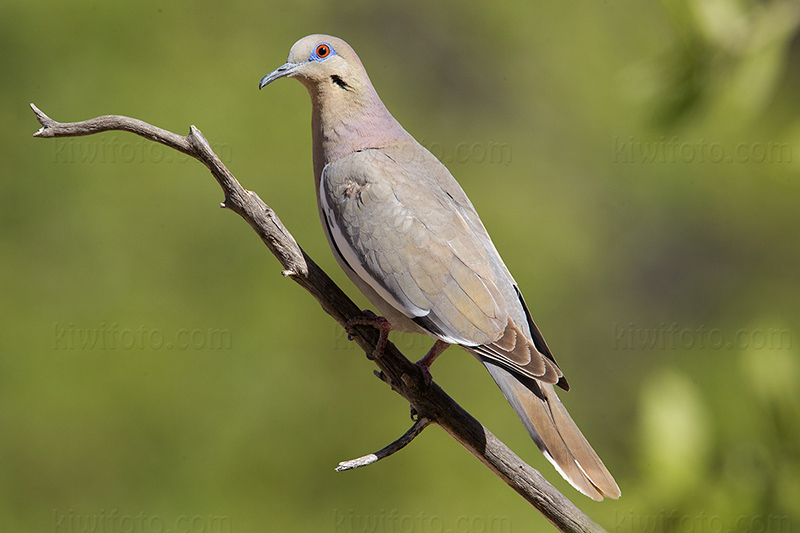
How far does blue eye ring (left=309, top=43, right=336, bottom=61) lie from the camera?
213 centimetres

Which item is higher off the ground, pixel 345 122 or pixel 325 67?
pixel 325 67

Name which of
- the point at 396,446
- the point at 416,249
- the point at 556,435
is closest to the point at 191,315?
the point at 416,249

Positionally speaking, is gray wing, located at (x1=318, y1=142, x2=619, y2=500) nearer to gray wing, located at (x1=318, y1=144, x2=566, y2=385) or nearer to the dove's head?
gray wing, located at (x1=318, y1=144, x2=566, y2=385)

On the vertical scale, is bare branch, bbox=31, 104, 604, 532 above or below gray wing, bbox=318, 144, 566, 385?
below

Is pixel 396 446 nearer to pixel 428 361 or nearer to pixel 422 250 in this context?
pixel 428 361

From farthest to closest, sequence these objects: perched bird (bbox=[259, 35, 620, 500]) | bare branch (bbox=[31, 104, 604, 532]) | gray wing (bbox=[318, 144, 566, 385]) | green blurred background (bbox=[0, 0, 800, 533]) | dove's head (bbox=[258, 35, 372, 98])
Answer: green blurred background (bbox=[0, 0, 800, 533]) < dove's head (bbox=[258, 35, 372, 98]) < gray wing (bbox=[318, 144, 566, 385]) < perched bird (bbox=[259, 35, 620, 500]) < bare branch (bbox=[31, 104, 604, 532])

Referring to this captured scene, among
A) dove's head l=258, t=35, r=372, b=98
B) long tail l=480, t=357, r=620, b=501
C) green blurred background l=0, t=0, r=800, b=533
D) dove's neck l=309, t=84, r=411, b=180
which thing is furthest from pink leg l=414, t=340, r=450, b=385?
green blurred background l=0, t=0, r=800, b=533

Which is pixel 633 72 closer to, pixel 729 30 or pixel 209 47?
pixel 729 30

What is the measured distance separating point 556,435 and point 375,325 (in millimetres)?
534

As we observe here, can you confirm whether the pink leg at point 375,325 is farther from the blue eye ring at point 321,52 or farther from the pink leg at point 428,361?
the blue eye ring at point 321,52

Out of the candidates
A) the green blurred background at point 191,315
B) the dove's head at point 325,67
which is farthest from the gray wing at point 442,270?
the green blurred background at point 191,315

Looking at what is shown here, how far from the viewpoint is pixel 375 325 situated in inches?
75.5

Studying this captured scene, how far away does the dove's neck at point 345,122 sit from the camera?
214 cm

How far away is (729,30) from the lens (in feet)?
3.05
